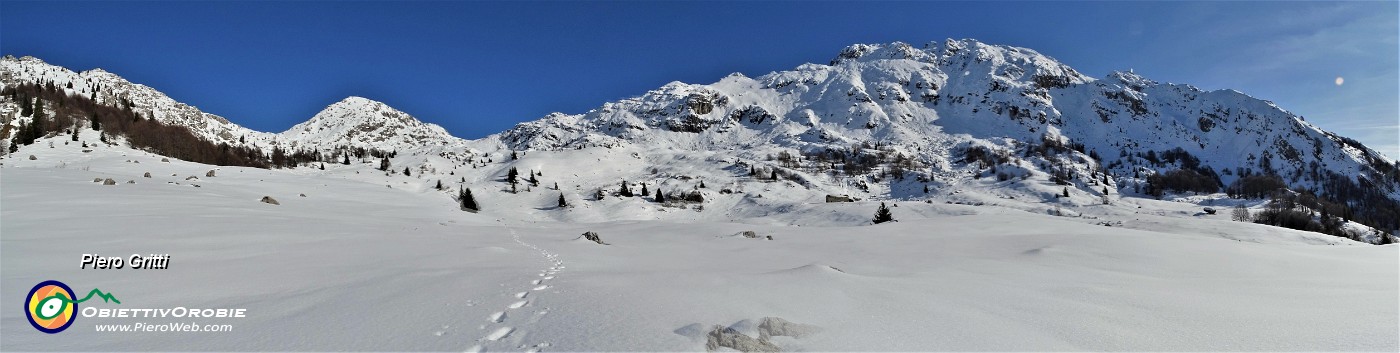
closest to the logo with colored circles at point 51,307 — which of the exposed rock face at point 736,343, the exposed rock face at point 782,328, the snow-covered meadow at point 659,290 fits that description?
the snow-covered meadow at point 659,290

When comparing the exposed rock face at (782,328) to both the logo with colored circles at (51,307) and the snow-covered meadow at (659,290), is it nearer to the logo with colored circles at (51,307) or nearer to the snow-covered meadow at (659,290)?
the snow-covered meadow at (659,290)

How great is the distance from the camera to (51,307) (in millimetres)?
4938

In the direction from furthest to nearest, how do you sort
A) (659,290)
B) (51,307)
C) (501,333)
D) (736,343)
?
(659,290), (51,307), (501,333), (736,343)

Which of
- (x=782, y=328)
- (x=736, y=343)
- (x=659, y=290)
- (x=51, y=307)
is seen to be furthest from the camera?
(x=659, y=290)

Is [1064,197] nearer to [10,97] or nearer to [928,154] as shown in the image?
[928,154]

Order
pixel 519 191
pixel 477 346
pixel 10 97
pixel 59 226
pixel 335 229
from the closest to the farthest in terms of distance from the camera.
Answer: pixel 477 346, pixel 59 226, pixel 335 229, pixel 519 191, pixel 10 97

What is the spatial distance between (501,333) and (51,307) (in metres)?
4.44

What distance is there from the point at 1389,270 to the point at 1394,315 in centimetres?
655

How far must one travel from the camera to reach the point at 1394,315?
212 inches

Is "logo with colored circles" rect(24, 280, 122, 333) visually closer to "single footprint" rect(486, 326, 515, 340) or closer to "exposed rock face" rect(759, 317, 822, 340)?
"single footprint" rect(486, 326, 515, 340)

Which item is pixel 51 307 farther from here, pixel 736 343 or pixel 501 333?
pixel 736 343

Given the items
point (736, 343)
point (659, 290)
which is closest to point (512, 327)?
point (736, 343)

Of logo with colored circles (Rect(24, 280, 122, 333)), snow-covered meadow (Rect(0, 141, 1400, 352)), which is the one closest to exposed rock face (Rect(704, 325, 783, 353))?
snow-covered meadow (Rect(0, 141, 1400, 352))

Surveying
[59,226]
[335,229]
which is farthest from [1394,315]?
[59,226]
